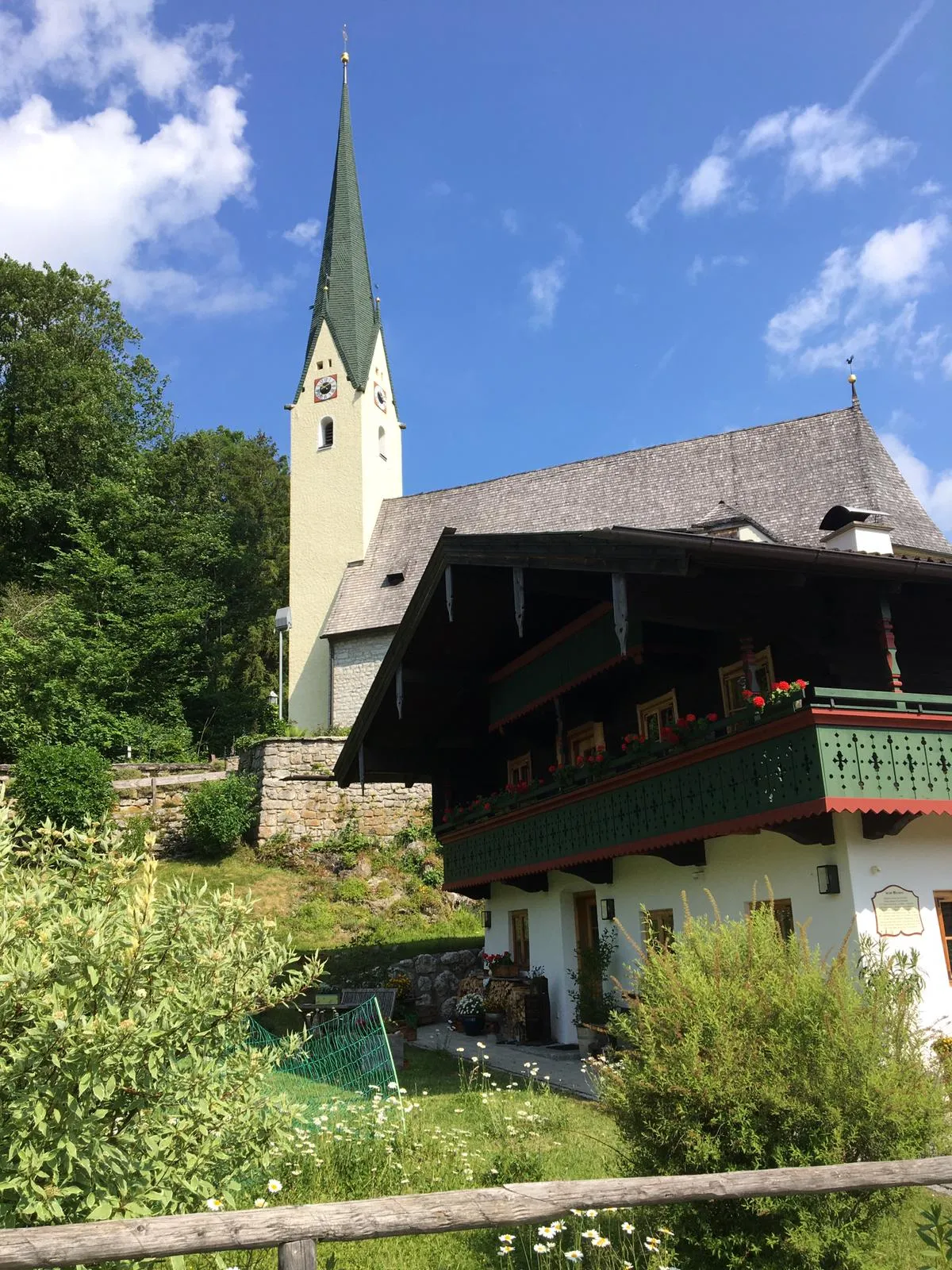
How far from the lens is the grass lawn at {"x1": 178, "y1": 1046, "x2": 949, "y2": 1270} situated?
551 centimetres

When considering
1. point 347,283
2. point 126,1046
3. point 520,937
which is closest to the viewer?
point 126,1046

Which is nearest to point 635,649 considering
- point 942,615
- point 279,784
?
point 942,615

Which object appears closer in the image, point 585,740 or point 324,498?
point 585,740

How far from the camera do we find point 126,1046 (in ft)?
13.9

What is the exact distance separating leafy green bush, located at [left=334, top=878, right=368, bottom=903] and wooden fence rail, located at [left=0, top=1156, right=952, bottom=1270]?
71.6 ft

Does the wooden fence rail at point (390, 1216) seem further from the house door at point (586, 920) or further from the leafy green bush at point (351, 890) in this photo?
the leafy green bush at point (351, 890)

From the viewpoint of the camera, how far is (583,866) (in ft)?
46.3

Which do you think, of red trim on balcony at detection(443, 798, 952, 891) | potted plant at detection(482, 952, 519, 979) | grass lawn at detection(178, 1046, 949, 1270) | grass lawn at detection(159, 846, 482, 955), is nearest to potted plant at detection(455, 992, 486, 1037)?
potted plant at detection(482, 952, 519, 979)

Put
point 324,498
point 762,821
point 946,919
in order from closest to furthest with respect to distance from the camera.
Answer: point 762,821 → point 946,919 → point 324,498

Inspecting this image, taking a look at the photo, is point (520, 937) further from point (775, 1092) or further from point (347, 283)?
point (347, 283)

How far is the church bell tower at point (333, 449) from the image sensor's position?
3744 cm

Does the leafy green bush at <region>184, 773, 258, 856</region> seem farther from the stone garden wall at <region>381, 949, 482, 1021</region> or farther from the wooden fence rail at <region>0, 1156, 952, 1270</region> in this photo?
the wooden fence rail at <region>0, 1156, 952, 1270</region>

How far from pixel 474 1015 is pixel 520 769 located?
4.15 metres

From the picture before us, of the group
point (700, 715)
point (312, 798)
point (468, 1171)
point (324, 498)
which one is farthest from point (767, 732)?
point (324, 498)
